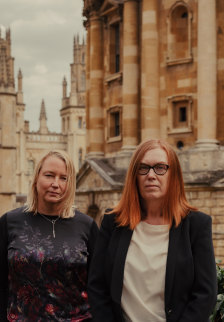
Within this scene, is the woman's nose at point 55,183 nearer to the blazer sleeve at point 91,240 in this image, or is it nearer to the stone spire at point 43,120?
the blazer sleeve at point 91,240

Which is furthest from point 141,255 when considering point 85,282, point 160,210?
point 85,282

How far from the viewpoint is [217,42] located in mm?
22422

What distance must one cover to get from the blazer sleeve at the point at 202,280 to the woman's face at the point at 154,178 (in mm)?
318

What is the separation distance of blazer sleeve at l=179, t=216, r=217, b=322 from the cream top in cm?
17

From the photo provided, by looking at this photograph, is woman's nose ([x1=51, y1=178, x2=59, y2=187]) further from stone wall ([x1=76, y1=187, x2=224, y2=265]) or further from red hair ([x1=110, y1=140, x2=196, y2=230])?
stone wall ([x1=76, y1=187, x2=224, y2=265])

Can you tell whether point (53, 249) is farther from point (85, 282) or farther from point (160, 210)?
point (160, 210)

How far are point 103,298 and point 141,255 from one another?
36 cm

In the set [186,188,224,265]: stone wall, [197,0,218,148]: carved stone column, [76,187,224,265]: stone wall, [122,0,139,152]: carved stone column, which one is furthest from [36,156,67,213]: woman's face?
[122,0,139,152]: carved stone column

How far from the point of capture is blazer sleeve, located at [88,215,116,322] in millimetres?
4012

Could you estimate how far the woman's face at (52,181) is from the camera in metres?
4.75

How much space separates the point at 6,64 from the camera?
54.3 metres

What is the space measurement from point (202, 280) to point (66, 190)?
1.33m

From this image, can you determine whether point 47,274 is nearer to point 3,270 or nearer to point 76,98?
point 3,270

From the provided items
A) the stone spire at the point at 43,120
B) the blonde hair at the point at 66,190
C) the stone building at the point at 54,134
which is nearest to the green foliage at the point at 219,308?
the blonde hair at the point at 66,190
